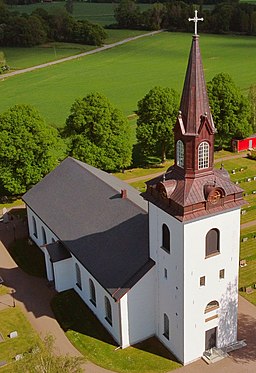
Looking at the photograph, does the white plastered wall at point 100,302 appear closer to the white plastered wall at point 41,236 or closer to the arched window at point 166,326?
the white plastered wall at point 41,236

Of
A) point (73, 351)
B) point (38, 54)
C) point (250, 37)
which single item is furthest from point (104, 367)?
point (250, 37)

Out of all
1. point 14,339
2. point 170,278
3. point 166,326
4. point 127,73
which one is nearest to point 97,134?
point 14,339

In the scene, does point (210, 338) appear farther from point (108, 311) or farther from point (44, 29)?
point (44, 29)

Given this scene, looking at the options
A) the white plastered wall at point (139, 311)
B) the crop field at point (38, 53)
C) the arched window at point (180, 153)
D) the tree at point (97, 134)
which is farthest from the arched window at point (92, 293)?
the crop field at point (38, 53)

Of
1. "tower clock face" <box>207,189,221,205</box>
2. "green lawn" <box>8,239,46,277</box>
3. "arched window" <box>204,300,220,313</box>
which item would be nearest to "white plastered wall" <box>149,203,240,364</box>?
"arched window" <box>204,300,220,313</box>

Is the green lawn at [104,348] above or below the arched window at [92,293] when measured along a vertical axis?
below

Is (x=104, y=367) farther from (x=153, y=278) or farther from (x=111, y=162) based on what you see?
(x=111, y=162)

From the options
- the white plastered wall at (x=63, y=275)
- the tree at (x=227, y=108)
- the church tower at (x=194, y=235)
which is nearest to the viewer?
the church tower at (x=194, y=235)
